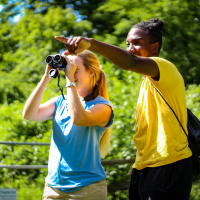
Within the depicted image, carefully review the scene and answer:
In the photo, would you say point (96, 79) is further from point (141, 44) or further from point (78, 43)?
point (78, 43)

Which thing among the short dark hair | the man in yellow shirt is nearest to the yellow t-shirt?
the man in yellow shirt

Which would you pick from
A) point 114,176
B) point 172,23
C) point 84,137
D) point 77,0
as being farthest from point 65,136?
point 77,0

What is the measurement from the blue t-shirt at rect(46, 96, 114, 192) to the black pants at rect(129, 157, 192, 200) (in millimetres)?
318

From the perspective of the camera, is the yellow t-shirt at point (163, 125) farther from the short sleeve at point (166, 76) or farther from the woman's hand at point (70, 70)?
the woman's hand at point (70, 70)

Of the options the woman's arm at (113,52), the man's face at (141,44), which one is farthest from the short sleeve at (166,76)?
the man's face at (141,44)

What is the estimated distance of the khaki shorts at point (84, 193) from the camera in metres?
2.55

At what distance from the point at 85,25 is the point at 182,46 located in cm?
224

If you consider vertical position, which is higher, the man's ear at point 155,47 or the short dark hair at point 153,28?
the short dark hair at point 153,28

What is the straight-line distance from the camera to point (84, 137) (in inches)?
104

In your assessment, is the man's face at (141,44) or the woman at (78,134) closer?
the woman at (78,134)

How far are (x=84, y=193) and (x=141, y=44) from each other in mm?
974

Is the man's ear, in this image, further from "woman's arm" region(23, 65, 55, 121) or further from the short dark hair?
"woman's arm" region(23, 65, 55, 121)

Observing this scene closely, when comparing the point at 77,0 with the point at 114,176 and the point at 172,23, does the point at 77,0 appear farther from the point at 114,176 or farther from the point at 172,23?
the point at 114,176

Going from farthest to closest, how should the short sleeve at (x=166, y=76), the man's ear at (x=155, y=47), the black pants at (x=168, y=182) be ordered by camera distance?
1. the man's ear at (x=155, y=47)
2. the black pants at (x=168, y=182)
3. the short sleeve at (x=166, y=76)
